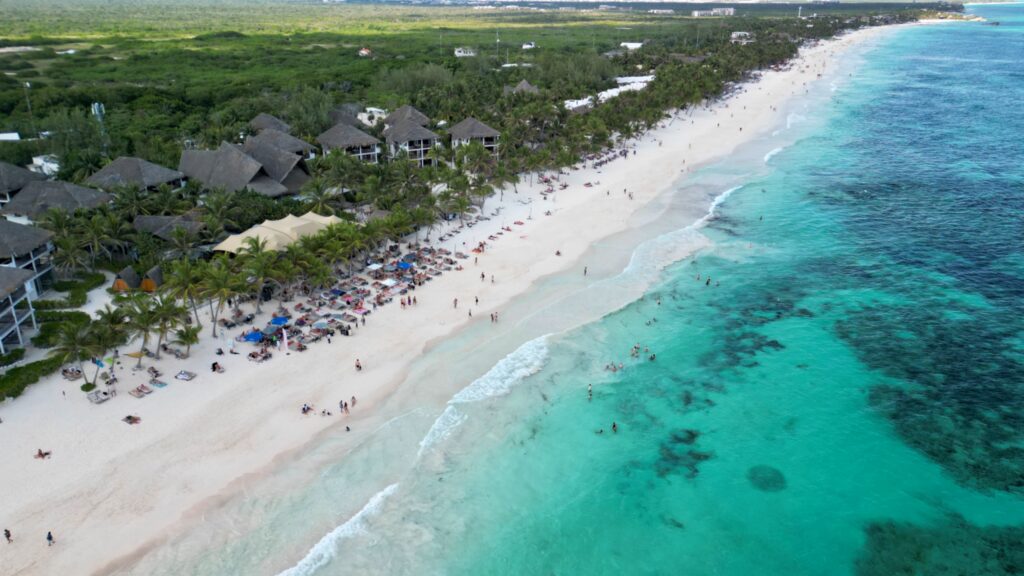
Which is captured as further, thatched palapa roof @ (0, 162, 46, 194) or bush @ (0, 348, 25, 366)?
thatched palapa roof @ (0, 162, 46, 194)

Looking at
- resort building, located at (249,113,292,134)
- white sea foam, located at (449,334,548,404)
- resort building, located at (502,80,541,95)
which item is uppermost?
resort building, located at (502,80,541,95)

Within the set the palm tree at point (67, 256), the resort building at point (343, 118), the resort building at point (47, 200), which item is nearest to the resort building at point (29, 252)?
the palm tree at point (67, 256)

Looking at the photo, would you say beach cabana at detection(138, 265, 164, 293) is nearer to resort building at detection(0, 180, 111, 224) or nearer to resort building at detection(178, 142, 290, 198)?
resort building at detection(0, 180, 111, 224)

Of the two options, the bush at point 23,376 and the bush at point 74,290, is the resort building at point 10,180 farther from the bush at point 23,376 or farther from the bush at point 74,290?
the bush at point 23,376

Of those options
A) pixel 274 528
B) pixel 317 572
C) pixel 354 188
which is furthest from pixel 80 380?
pixel 354 188

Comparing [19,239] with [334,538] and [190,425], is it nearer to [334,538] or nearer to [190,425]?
[190,425]

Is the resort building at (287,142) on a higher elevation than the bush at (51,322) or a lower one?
higher

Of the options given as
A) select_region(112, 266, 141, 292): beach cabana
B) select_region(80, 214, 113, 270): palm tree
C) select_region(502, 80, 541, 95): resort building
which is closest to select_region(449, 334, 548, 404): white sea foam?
select_region(112, 266, 141, 292): beach cabana

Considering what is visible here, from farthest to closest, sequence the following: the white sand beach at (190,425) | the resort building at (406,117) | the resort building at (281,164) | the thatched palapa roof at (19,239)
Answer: the resort building at (406,117) < the resort building at (281,164) < the thatched palapa roof at (19,239) < the white sand beach at (190,425)
